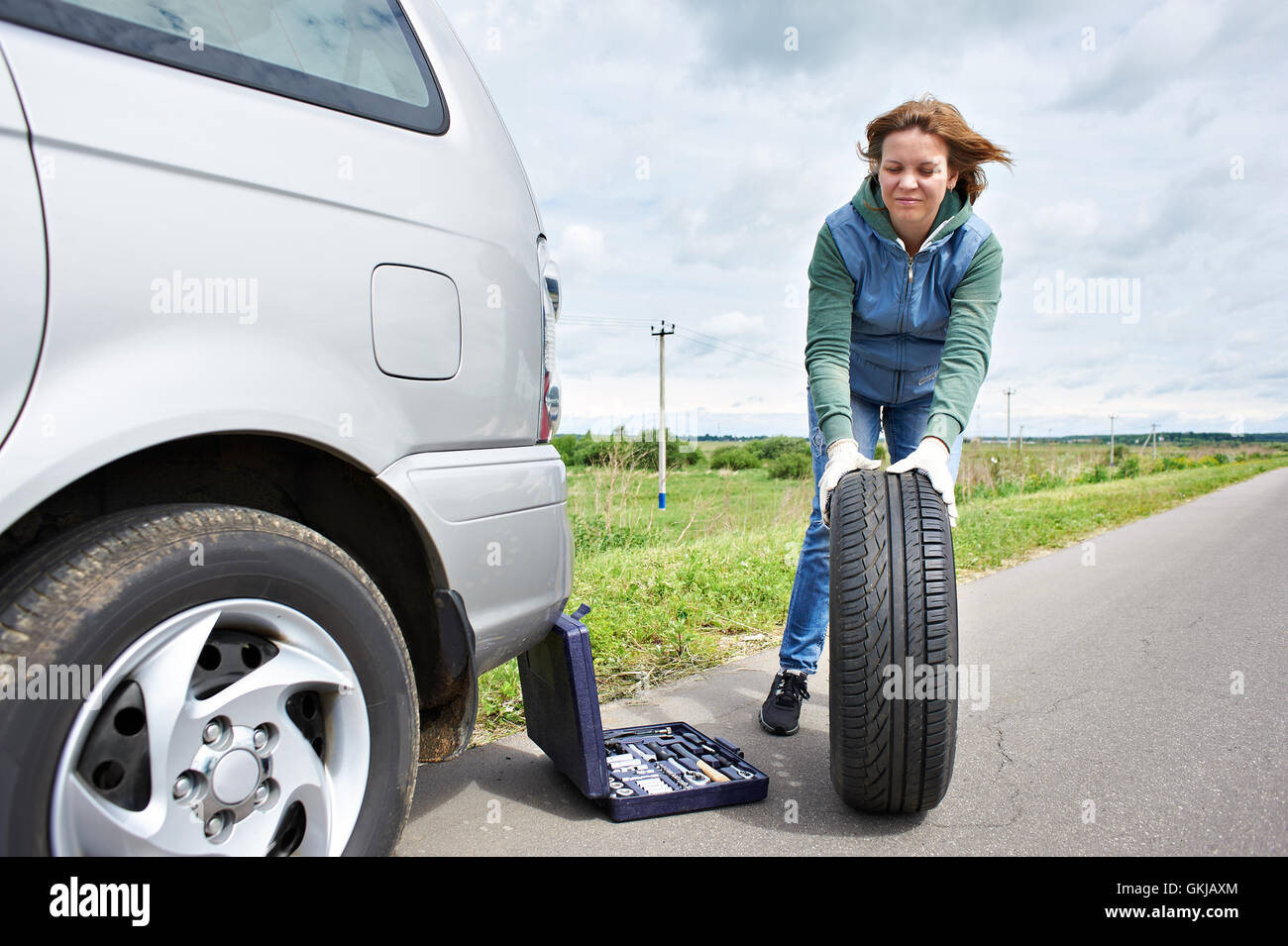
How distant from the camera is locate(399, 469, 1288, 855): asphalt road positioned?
2.16 metres

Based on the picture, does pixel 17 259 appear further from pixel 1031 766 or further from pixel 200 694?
pixel 1031 766

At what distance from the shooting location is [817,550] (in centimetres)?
296

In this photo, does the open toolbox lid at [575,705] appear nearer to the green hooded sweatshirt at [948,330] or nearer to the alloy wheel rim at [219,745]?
the alloy wheel rim at [219,745]

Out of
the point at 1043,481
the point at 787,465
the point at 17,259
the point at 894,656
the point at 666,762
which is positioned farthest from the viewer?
the point at 787,465

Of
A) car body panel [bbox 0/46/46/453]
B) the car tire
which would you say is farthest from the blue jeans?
car body panel [bbox 0/46/46/453]

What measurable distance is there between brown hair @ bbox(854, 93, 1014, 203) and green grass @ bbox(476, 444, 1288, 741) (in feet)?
7.50

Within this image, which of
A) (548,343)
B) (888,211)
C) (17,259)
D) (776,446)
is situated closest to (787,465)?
(776,446)

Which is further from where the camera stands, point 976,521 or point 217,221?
point 976,521

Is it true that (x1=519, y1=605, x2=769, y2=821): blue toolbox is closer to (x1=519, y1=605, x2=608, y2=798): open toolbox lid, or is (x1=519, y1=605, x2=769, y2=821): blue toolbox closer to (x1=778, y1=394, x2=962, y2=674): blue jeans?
(x1=519, y1=605, x2=608, y2=798): open toolbox lid

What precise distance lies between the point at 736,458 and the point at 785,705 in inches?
2078

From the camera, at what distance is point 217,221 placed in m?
1.48
